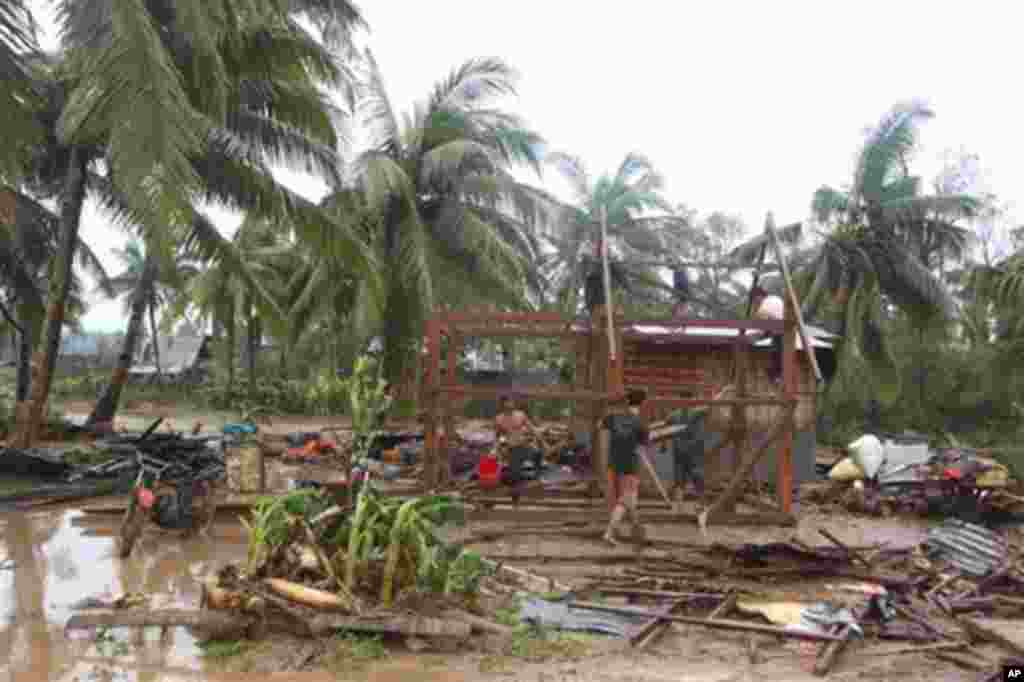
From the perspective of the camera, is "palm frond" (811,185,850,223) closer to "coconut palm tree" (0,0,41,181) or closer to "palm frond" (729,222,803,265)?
"palm frond" (729,222,803,265)

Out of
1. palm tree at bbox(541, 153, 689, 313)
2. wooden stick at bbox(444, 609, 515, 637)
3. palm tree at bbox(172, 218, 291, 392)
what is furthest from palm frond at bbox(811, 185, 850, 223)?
wooden stick at bbox(444, 609, 515, 637)

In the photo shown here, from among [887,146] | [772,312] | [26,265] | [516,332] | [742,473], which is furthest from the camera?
[887,146]

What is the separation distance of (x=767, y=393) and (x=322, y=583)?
10.1 m

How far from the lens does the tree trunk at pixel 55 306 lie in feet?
49.6

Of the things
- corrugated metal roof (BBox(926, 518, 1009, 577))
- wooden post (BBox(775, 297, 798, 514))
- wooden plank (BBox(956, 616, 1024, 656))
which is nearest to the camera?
wooden plank (BBox(956, 616, 1024, 656))

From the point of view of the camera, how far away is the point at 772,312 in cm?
1307

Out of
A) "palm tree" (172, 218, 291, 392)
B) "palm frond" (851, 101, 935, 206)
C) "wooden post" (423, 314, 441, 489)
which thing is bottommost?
"wooden post" (423, 314, 441, 489)

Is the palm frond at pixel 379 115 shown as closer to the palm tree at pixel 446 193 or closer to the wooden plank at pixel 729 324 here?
the palm tree at pixel 446 193

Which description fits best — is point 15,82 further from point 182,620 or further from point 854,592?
point 854,592

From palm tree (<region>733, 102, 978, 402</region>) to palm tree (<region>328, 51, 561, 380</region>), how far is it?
7.35 meters

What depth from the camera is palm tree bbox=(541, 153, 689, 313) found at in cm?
2608

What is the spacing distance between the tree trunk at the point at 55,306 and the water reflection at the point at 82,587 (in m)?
3.91

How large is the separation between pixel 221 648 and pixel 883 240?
20.1m

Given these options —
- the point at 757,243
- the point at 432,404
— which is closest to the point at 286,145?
the point at 432,404
